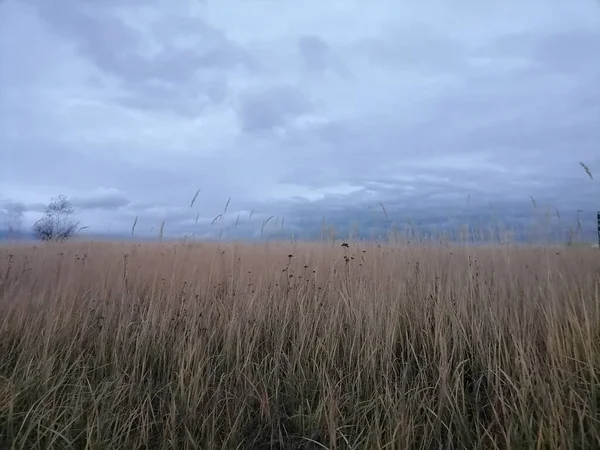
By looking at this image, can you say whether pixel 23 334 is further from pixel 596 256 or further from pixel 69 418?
pixel 596 256

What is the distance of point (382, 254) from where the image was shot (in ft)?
16.4

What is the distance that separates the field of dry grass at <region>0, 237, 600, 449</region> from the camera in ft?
7.63

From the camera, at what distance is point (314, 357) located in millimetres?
2965

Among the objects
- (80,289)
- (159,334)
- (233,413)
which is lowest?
(233,413)

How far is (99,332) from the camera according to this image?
139 inches

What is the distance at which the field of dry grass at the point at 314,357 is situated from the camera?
7.63ft

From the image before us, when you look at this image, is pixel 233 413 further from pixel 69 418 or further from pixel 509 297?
pixel 509 297

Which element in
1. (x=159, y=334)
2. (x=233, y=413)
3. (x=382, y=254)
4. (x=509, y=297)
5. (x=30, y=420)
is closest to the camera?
(x=30, y=420)

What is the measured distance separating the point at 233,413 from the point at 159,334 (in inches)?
46.9

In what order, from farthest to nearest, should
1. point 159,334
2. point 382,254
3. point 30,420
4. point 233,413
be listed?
point 382,254 < point 159,334 < point 233,413 < point 30,420

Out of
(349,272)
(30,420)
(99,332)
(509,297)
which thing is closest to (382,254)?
(349,272)

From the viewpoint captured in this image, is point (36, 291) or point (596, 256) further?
point (596, 256)

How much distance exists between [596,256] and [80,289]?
6166 mm

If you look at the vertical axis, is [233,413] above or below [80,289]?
below
